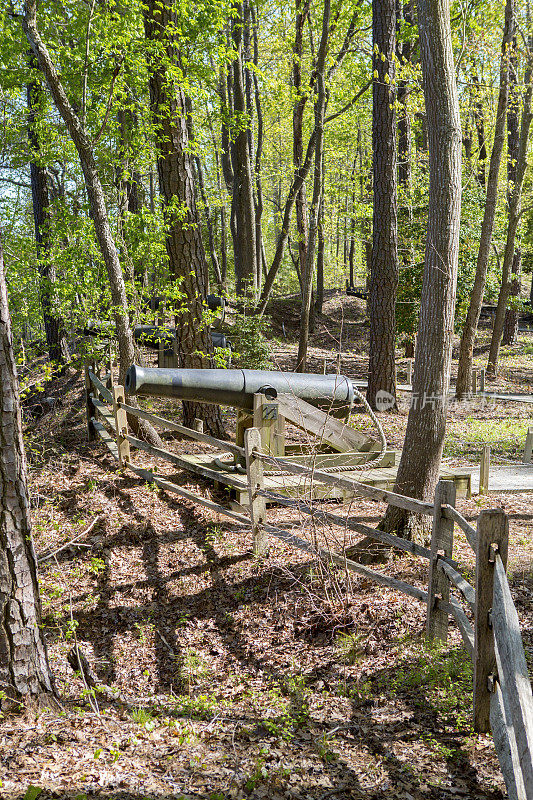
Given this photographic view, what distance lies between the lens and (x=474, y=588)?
421cm

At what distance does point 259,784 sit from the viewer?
10.7 ft

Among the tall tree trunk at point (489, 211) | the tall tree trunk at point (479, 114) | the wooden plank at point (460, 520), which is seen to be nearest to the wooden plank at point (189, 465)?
the wooden plank at point (460, 520)

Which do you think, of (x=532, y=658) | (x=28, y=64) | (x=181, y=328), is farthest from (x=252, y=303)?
(x=532, y=658)

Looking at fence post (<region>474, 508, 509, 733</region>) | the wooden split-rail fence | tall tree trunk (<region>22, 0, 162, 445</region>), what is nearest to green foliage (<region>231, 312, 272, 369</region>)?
tall tree trunk (<region>22, 0, 162, 445</region>)

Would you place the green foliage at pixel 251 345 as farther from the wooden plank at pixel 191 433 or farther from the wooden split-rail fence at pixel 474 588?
the wooden split-rail fence at pixel 474 588

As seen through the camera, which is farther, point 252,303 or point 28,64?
point 252,303

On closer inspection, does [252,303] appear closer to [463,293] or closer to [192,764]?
[463,293]

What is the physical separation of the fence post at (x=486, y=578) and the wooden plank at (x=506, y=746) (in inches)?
5.3

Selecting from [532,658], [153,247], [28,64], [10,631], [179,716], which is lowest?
[179,716]

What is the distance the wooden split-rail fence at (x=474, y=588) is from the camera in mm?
2633

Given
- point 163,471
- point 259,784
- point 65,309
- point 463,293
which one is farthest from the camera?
point 463,293

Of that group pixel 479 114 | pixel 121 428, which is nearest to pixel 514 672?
pixel 121 428

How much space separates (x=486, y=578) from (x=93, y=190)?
299 inches

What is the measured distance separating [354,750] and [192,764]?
3.17ft
